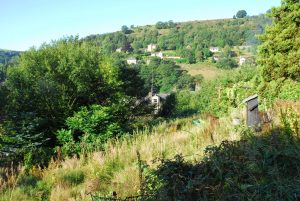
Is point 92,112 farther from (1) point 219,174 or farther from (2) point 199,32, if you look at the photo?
(2) point 199,32

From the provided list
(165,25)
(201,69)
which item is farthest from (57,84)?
(165,25)

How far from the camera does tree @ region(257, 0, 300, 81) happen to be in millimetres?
17312

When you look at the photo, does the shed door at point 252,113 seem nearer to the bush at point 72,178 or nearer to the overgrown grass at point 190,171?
the overgrown grass at point 190,171

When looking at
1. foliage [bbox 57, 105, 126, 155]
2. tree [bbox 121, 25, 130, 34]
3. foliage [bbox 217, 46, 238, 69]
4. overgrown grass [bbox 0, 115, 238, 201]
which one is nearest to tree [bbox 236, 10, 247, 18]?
tree [bbox 121, 25, 130, 34]

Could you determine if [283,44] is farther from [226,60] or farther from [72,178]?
[226,60]

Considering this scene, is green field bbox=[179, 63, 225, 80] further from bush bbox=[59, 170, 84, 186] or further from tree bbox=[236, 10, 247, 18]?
bush bbox=[59, 170, 84, 186]

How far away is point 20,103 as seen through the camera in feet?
47.5

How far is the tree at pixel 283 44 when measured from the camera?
17.3m

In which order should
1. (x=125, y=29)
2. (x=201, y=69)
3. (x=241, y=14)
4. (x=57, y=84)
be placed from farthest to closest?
(x=241, y=14) → (x=125, y=29) → (x=201, y=69) → (x=57, y=84)

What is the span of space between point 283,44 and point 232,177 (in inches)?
616

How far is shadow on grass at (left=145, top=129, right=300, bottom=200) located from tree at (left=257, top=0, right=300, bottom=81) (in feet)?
46.8

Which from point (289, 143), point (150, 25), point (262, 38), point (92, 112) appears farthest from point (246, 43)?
point (289, 143)

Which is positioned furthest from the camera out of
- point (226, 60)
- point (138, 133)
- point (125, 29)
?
point (125, 29)

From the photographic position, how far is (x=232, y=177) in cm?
367
